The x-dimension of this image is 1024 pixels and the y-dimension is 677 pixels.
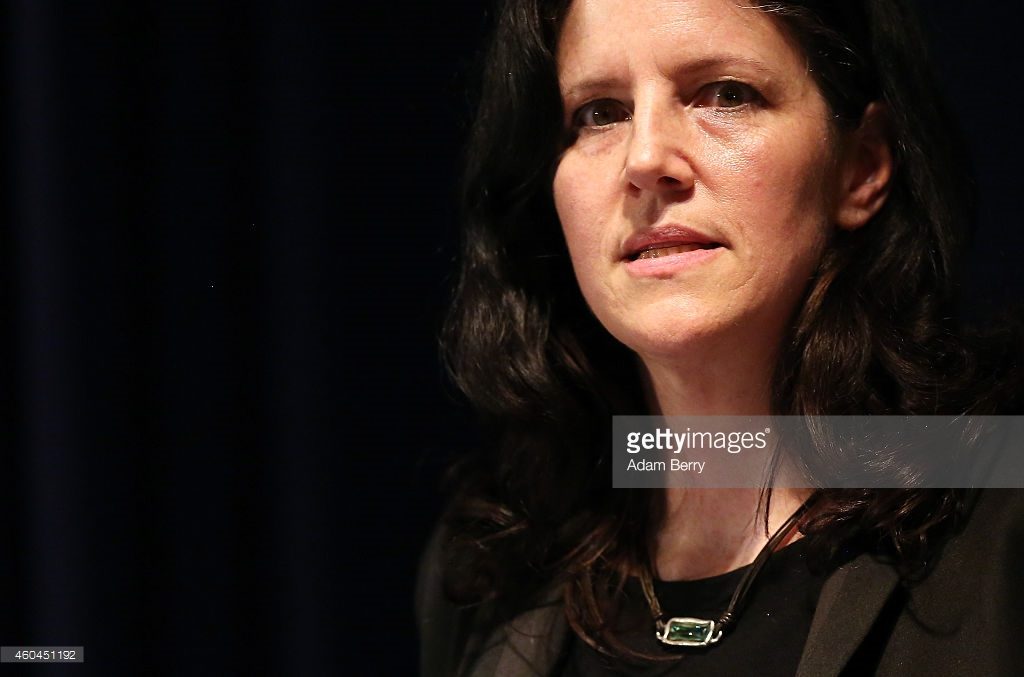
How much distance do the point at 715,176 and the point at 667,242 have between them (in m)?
0.08

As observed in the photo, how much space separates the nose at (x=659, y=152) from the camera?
112cm

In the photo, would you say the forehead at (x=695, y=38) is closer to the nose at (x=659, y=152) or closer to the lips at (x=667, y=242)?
the nose at (x=659, y=152)

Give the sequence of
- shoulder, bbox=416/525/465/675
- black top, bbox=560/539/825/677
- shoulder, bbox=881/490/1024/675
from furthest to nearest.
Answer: shoulder, bbox=416/525/465/675 < black top, bbox=560/539/825/677 < shoulder, bbox=881/490/1024/675

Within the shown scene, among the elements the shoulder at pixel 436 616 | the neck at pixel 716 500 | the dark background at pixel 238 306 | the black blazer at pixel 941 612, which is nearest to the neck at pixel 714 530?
the neck at pixel 716 500

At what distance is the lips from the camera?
113 cm

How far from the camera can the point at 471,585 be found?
51.8 inches

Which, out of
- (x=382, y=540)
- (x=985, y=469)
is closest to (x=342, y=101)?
(x=382, y=540)

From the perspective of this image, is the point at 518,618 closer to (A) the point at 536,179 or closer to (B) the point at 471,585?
(B) the point at 471,585

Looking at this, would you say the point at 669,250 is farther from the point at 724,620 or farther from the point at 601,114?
the point at 724,620

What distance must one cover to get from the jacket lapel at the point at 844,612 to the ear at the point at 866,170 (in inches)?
13.6

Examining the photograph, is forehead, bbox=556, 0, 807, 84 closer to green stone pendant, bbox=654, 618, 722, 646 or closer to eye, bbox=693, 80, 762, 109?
eye, bbox=693, 80, 762, 109

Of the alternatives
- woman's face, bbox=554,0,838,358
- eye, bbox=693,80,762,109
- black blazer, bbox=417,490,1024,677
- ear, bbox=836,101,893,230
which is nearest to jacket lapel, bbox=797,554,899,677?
black blazer, bbox=417,490,1024,677

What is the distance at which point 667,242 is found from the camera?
1.14m

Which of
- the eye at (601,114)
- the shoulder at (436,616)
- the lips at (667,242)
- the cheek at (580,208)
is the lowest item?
the shoulder at (436,616)
